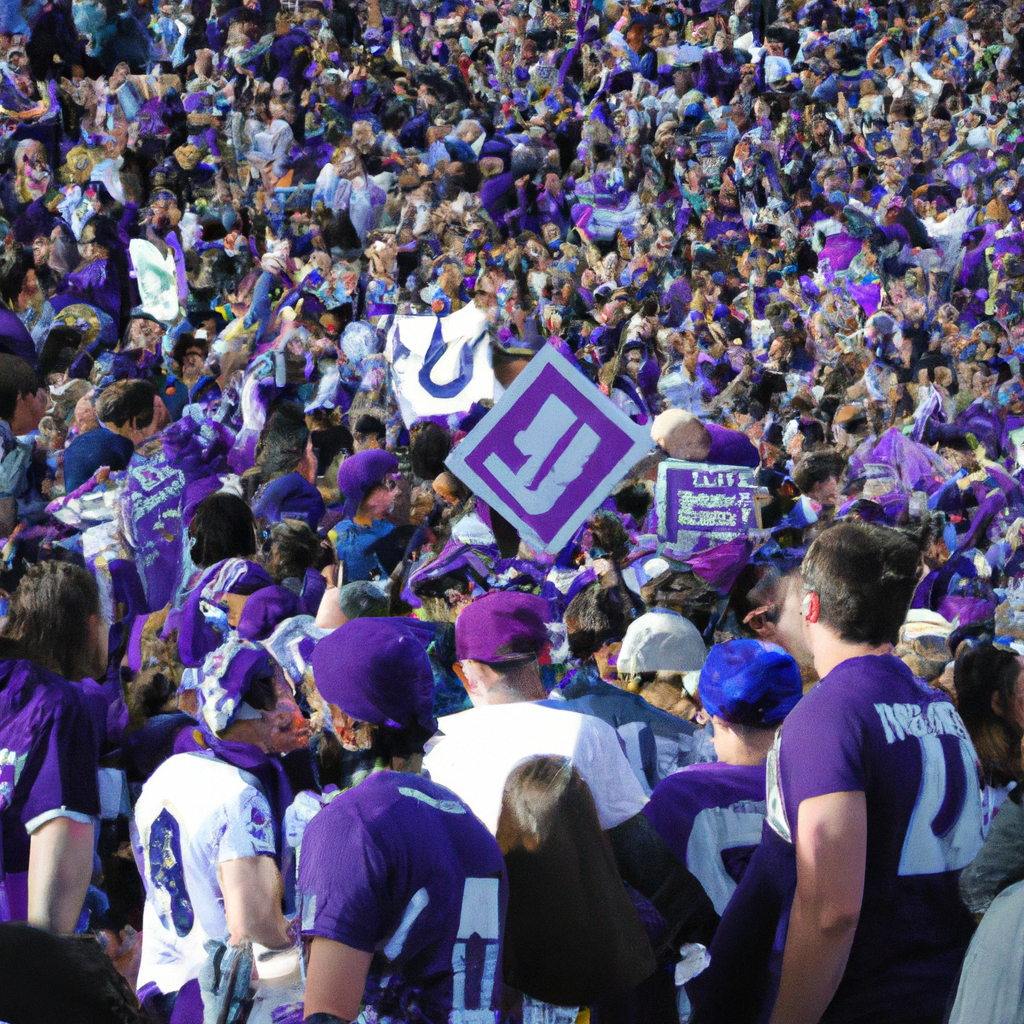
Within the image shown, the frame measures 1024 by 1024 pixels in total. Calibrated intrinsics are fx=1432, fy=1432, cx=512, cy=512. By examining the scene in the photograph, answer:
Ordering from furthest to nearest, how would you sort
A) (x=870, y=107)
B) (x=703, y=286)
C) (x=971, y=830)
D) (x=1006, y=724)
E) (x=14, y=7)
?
(x=870, y=107) → (x=14, y=7) → (x=703, y=286) → (x=1006, y=724) → (x=971, y=830)

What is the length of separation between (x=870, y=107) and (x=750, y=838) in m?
15.3

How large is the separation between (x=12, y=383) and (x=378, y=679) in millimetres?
2675

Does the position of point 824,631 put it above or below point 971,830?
above

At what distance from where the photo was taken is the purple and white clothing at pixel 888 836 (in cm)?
243

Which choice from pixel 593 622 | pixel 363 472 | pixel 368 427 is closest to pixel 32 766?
pixel 593 622

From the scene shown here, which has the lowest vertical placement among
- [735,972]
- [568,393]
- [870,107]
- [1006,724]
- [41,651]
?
[735,972]

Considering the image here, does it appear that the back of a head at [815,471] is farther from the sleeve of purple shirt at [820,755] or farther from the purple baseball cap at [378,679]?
the purple baseball cap at [378,679]

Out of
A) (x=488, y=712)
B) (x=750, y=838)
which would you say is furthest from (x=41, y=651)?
(x=750, y=838)

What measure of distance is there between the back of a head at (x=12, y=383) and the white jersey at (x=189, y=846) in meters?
2.19

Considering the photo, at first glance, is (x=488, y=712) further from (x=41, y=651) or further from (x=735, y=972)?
(x=41, y=651)

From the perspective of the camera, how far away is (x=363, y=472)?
5.38 m

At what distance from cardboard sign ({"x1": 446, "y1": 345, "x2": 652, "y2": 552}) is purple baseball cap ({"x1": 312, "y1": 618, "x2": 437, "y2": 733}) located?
1.52 metres

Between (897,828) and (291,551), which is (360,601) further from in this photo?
(897,828)

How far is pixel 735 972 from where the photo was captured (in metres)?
2.54
